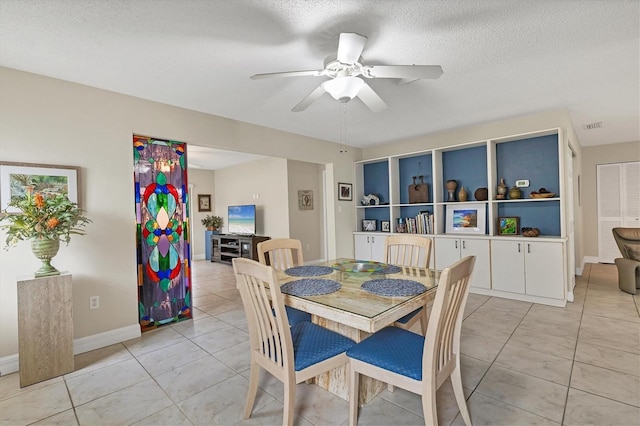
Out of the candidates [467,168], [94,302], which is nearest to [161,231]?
[94,302]

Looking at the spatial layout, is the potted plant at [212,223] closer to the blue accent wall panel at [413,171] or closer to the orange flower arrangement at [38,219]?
the blue accent wall panel at [413,171]

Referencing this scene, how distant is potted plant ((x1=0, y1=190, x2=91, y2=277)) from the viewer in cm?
220

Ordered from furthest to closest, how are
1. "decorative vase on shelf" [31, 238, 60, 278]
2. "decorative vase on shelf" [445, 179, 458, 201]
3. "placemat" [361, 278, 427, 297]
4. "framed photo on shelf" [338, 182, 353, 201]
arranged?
"framed photo on shelf" [338, 182, 353, 201], "decorative vase on shelf" [445, 179, 458, 201], "decorative vase on shelf" [31, 238, 60, 278], "placemat" [361, 278, 427, 297]

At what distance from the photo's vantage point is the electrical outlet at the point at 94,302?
2732 millimetres

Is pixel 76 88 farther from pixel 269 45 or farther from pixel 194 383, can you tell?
pixel 194 383

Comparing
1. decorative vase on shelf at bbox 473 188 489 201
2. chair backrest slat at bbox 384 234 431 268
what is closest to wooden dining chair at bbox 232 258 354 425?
chair backrest slat at bbox 384 234 431 268

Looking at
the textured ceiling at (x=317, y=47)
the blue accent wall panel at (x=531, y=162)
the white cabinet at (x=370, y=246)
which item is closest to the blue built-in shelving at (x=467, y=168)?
the blue accent wall panel at (x=531, y=162)

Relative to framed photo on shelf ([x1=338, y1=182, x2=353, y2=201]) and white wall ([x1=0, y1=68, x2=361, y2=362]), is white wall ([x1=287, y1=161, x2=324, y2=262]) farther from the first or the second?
white wall ([x1=0, y1=68, x2=361, y2=362])

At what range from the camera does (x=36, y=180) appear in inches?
96.7

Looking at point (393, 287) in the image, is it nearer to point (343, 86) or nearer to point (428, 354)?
point (428, 354)

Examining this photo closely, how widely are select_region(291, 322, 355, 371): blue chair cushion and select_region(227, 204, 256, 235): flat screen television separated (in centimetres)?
509

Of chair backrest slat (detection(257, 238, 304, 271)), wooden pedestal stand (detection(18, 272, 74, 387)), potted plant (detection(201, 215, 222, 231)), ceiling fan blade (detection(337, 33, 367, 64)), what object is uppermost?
ceiling fan blade (detection(337, 33, 367, 64))

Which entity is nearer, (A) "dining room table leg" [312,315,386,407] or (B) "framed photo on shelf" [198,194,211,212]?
(A) "dining room table leg" [312,315,386,407]

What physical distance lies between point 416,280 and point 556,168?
3185 mm
